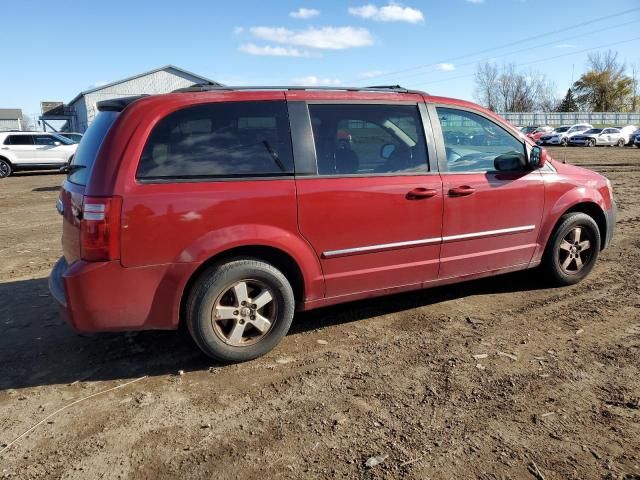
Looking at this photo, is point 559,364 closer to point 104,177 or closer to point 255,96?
point 255,96

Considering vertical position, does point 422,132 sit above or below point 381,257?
above

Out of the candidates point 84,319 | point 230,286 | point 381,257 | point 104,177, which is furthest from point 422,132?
point 84,319

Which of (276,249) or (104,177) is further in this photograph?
(276,249)

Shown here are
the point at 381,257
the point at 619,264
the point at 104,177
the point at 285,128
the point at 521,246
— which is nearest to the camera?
the point at 104,177

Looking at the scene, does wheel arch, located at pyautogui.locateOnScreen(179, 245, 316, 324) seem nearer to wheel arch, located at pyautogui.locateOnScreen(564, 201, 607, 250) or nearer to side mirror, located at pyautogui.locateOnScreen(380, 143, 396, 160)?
side mirror, located at pyautogui.locateOnScreen(380, 143, 396, 160)

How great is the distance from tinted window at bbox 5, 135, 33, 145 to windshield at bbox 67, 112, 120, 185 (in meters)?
18.7

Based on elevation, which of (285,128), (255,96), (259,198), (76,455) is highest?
(255,96)

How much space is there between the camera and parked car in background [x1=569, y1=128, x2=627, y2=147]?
37.7 metres

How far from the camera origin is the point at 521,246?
455cm

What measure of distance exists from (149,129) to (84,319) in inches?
50.7

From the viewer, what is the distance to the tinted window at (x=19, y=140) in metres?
19.1

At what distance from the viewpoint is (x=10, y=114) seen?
64.7 meters

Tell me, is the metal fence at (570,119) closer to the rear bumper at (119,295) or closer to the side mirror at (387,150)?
the side mirror at (387,150)

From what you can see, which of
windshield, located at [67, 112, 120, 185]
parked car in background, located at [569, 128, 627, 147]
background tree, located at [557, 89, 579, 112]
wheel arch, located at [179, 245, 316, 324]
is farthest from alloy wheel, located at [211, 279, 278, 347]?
background tree, located at [557, 89, 579, 112]
